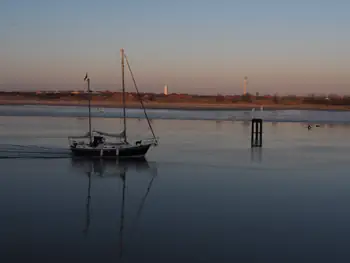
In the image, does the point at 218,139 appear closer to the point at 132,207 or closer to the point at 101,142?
the point at 101,142

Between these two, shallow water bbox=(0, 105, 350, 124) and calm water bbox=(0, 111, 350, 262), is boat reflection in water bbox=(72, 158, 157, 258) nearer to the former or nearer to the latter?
calm water bbox=(0, 111, 350, 262)

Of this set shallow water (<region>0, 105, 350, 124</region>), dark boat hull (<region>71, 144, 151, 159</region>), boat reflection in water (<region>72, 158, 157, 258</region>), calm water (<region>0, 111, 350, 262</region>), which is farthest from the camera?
shallow water (<region>0, 105, 350, 124</region>)

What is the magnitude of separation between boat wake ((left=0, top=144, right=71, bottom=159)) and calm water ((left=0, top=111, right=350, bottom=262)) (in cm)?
135

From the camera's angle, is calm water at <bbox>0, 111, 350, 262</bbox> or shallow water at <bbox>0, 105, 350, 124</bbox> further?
shallow water at <bbox>0, 105, 350, 124</bbox>

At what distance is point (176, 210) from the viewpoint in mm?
13484

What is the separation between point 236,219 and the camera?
12.8m

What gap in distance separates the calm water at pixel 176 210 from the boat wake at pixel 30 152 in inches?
53.0

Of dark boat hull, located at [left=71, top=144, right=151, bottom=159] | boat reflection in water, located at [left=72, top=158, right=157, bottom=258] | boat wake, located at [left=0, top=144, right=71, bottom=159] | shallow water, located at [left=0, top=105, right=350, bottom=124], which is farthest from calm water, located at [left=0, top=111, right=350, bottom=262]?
shallow water, located at [left=0, top=105, right=350, bottom=124]

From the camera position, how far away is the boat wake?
25234 millimetres

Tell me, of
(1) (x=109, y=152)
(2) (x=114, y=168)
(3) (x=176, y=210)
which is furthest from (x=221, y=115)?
(3) (x=176, y=210)

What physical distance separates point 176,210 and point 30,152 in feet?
50.1

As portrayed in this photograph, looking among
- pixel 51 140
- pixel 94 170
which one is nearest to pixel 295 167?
pixel 94 170

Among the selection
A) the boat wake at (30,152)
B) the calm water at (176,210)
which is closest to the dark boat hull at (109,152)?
the boat wake at (30,152)

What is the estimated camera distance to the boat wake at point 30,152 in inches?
993
